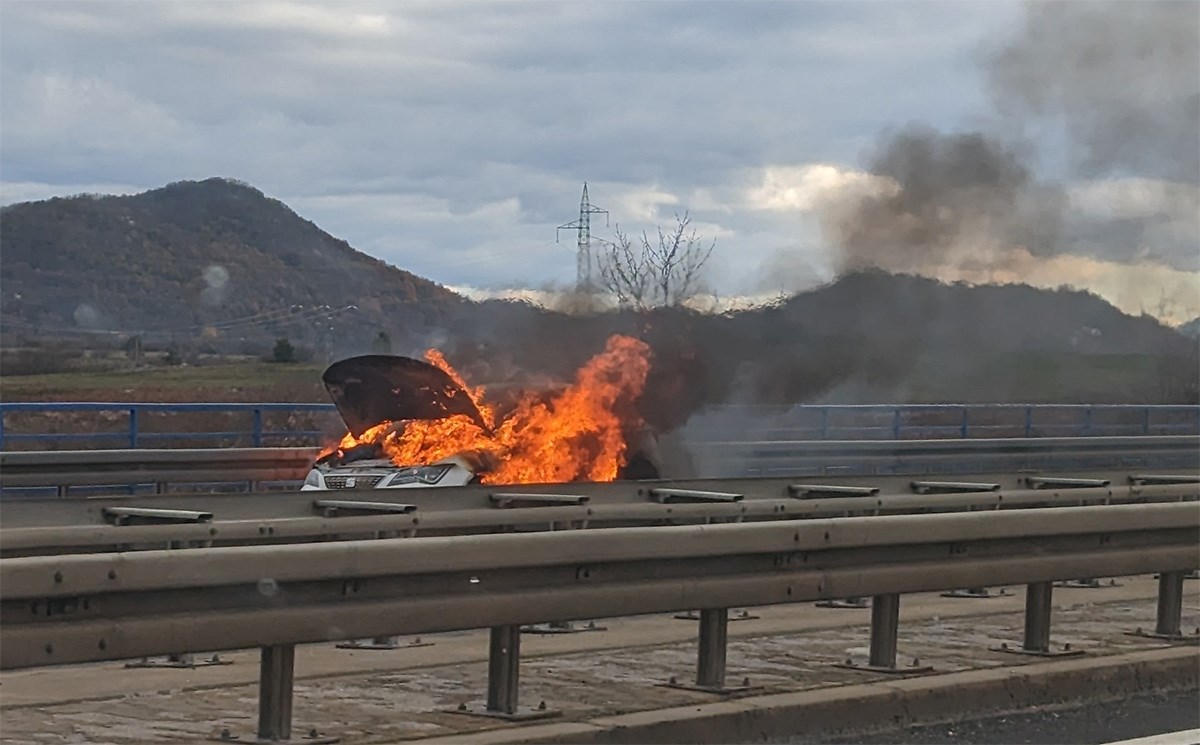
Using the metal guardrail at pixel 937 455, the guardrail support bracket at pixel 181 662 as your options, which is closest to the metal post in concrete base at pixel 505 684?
the guardrail support bracket at pixel 181 662

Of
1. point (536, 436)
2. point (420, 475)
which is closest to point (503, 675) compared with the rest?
point (420, 475)

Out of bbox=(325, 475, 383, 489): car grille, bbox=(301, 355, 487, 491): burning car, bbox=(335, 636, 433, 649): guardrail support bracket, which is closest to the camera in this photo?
bbox=(335, 636, 433, 649): guardrail support bracket

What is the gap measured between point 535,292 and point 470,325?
0.80 m

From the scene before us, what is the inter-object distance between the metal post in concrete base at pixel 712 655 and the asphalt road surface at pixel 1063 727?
61 centimetres

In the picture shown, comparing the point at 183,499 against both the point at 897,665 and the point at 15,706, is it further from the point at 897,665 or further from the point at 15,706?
the point at 897,665

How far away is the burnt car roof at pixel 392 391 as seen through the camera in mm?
15219

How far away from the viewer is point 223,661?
9.71m

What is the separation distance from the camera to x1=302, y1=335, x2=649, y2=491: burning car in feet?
48.7

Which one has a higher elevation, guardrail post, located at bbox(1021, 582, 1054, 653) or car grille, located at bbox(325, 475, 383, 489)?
car grille, located at bbox(325, 475, 383, 489)

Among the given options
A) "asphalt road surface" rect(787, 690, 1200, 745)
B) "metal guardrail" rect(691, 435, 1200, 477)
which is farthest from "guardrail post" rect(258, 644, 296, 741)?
"metal guardrail" rect(691, 435, 1200, 477)

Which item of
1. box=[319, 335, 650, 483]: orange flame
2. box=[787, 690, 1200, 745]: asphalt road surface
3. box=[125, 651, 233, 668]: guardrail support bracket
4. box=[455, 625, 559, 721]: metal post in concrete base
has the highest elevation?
box=[319, 335, 650, 483]: orange flame

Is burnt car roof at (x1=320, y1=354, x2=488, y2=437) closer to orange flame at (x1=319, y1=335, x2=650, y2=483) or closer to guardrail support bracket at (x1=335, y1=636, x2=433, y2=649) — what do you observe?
orange flame at (x1=319, y1=335, x2=650, y2=483)

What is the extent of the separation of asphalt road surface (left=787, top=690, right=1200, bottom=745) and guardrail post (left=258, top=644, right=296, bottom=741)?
2366 millimetres

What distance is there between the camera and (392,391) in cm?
1533
